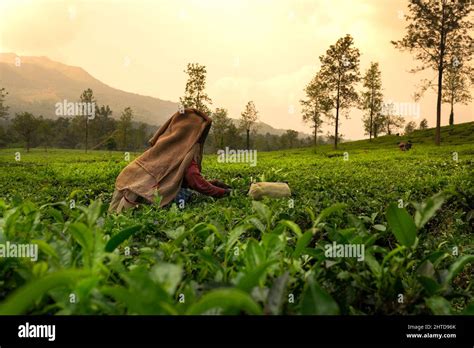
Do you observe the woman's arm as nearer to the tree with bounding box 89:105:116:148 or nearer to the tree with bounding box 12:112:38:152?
the tree with bounding box 12:112:38:152

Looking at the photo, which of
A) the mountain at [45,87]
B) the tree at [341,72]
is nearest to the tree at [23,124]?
the mountain at [45,87]

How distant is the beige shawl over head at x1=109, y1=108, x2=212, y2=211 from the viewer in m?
8.12

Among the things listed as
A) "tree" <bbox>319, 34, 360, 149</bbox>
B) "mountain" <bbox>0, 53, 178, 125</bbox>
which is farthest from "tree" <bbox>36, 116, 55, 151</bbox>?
"tree" <bbox>319, 34, 360, 149</bbox>

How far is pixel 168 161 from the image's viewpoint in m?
8.41

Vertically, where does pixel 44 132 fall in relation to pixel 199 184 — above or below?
above

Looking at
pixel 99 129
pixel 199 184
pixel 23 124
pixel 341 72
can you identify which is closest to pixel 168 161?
pixel 199 184

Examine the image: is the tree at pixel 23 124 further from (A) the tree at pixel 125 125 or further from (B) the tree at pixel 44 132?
(A) the tree at pixel 125 125

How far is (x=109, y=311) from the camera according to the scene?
43.5 inches

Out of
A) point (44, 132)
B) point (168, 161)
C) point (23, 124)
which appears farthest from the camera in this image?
point (44, 132)

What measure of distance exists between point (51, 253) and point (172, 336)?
1.24 ft

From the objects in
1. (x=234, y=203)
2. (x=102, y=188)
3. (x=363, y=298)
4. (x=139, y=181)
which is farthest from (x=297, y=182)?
(x=363, y=298)

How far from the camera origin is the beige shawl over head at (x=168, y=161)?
320 inches

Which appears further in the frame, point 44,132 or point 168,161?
point 44,132

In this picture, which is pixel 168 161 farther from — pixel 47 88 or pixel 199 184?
pixel 47 88
